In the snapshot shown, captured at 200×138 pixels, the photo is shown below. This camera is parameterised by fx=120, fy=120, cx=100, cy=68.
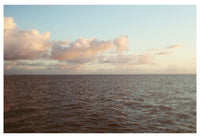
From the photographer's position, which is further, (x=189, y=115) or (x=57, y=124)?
(x=189, y=115)

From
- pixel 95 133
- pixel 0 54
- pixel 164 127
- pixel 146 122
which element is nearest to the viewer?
pixel 95 133

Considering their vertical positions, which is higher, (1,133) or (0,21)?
(0,21)

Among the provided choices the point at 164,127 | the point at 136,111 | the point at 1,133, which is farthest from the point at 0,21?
the point at 164,127

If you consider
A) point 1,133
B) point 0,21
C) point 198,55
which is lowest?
point 1,133

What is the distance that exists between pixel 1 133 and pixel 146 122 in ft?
37.5

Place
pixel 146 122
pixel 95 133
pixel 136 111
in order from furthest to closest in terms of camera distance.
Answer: pixel 136 111 → pixel 146 122 → pixel 95 133

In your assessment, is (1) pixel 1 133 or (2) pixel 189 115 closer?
(1) pixel 1 133

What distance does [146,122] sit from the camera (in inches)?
399

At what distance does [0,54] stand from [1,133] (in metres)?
6.69

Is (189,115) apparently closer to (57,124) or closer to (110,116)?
(110,116)

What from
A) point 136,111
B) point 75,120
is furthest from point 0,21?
point 136,111

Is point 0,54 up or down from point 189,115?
up

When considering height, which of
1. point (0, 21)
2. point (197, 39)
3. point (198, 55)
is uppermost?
point (0, 21)
